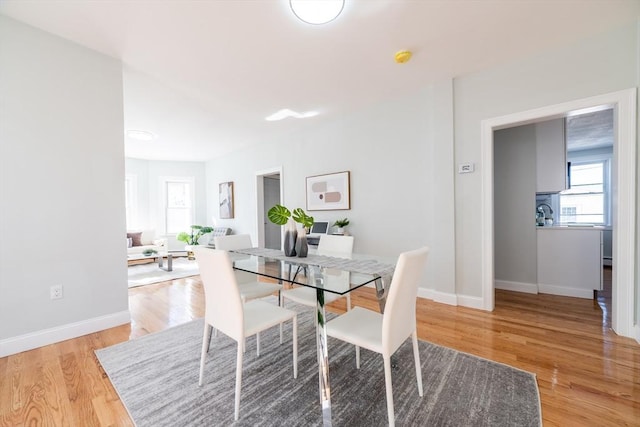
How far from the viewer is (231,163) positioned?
241 inches

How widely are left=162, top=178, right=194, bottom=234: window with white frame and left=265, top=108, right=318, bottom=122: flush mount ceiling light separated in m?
4.26

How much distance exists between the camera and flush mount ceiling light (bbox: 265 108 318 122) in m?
3.71

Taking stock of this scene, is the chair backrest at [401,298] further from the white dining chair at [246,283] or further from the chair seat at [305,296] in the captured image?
the white dining chair at [246,283]

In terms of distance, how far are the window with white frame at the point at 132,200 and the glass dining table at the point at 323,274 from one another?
5626 millimetres

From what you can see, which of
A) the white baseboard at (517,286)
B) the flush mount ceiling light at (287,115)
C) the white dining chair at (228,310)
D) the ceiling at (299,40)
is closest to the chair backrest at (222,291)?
the white dining chair at (228,310)

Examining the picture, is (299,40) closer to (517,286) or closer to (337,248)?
(337,248)

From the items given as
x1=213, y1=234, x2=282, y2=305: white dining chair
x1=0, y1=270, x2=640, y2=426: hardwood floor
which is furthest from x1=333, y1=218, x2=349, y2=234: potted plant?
x1=213, y1=234, x2=282, y2=305: white dining chair

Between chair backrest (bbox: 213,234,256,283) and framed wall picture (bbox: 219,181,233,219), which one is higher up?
framed wall picture (bbox: 219,181,233,219)

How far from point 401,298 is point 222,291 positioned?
0.96 metres

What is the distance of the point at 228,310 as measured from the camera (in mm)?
1411

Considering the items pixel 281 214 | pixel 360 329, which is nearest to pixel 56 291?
pixel 281 214

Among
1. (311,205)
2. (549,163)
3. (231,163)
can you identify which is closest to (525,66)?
(549,163)

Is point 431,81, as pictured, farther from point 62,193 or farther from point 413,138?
point 62,193

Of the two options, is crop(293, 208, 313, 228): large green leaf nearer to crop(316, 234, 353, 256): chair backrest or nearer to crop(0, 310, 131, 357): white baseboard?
crop(316, 234, 353, 256): chair backrest
